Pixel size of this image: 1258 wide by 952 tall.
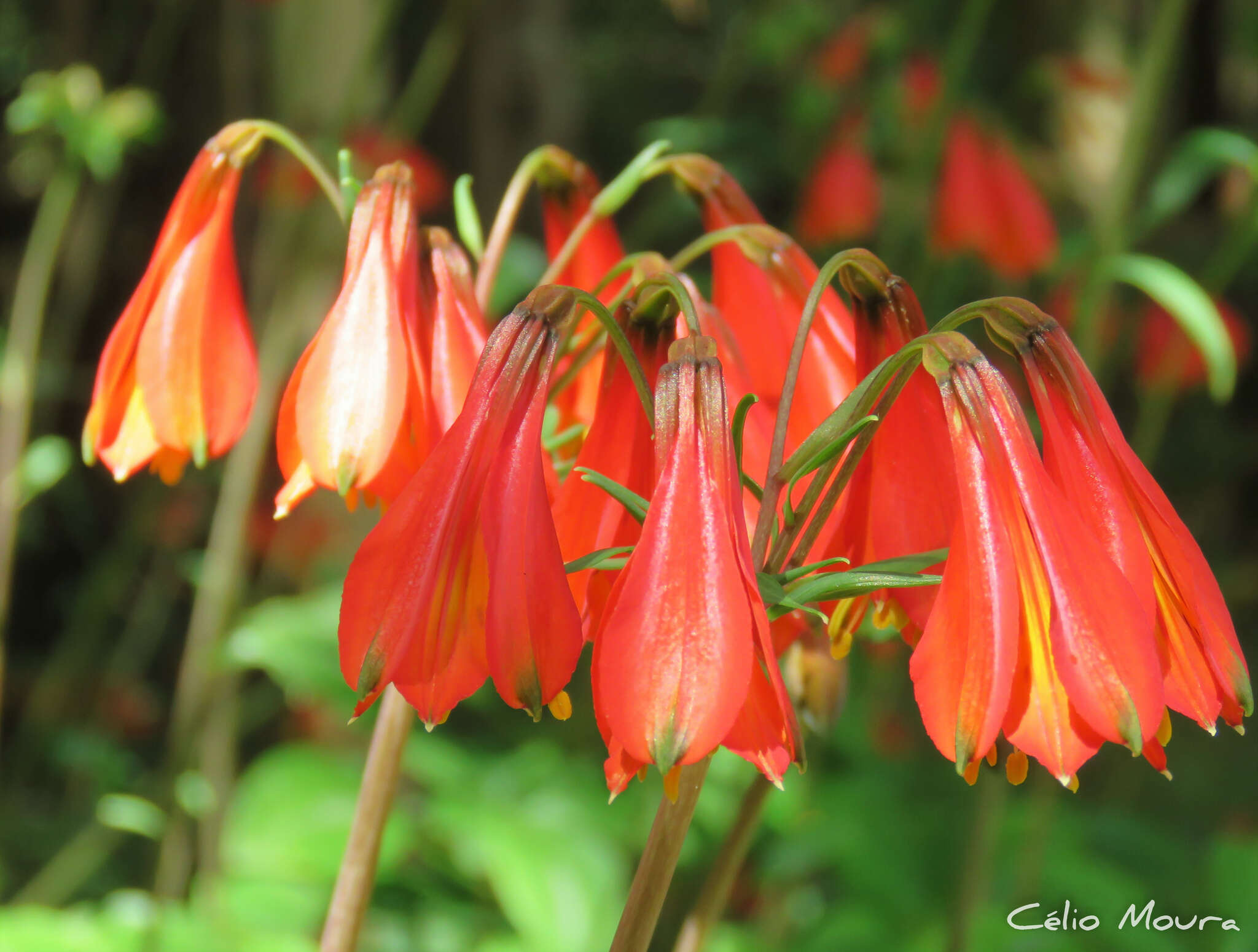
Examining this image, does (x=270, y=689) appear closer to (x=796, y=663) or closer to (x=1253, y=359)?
(x=796, y=663)

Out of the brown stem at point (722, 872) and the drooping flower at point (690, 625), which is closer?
the drooping flower at point (690, 625)

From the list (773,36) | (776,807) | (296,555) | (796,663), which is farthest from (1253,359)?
(796,663)

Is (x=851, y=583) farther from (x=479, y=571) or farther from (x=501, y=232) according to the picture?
(x=501, y=232)

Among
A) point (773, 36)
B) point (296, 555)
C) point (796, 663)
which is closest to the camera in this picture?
point (796, 663)

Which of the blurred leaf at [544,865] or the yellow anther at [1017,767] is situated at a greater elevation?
the yellow anther at [1017,767]

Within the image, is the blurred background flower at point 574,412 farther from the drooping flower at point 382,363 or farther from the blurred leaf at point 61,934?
the drooping flower at point 382,363

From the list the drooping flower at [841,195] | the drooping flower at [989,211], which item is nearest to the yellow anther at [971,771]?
the drooping flower at [989,211]

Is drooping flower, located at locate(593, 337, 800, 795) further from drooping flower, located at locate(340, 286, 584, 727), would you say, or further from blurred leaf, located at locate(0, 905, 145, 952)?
blurred leaf, located at locate(0, 905, 145, 952)
